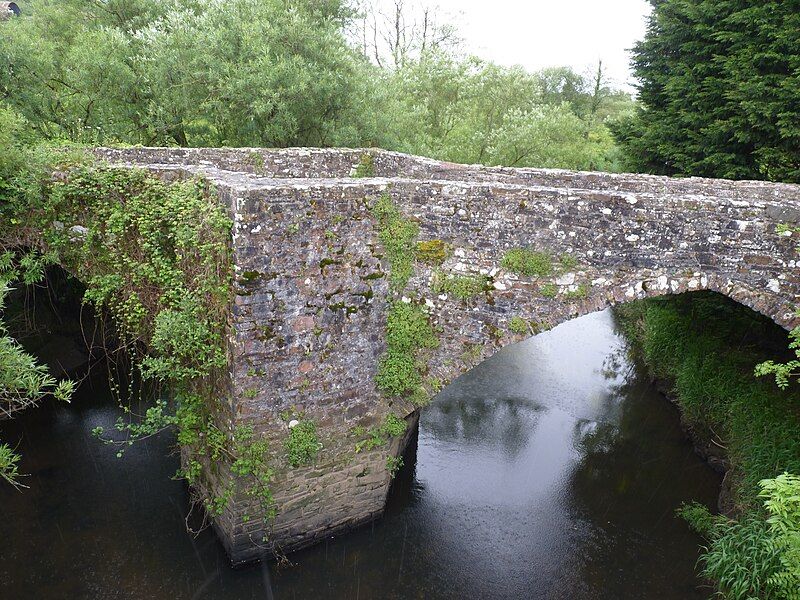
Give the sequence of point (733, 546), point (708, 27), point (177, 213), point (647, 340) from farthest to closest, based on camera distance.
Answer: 1. point (647, 340)
2. point (708, 27)
3. point (733, 546)
4. point (177, 213)

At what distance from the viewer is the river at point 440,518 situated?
7.64 metres

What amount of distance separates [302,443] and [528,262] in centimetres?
396

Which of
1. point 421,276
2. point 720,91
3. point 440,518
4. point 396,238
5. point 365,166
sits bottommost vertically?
point 440,518

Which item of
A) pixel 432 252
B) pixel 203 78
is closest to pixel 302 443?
pixel 432 252

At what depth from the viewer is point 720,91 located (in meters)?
13.3

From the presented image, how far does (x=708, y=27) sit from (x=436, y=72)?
385 inches

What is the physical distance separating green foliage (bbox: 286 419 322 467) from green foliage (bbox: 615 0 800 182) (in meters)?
12.2

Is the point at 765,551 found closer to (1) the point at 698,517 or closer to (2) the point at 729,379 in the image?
(1) the point at 698,517

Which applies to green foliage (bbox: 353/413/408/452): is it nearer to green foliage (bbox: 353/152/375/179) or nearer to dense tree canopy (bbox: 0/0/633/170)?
green foliage (bbox: 353/152/375/179)

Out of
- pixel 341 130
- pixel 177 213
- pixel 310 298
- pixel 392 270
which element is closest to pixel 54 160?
pixel 177 213

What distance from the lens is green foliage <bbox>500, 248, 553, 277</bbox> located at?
6.89 metres

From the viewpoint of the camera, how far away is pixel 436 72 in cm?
2044

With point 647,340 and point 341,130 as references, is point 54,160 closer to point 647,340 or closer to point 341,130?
point 341,130

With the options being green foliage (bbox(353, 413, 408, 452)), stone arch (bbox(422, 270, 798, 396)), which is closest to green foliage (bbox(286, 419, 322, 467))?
green foliage (bbox(353, 413, 408, 452))
